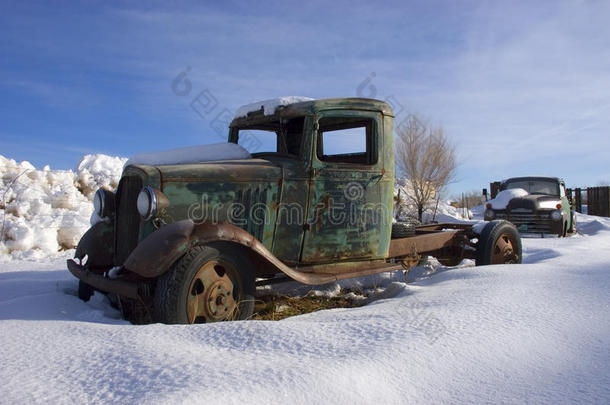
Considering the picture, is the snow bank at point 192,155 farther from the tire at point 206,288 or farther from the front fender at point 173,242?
the tire at point 206,288

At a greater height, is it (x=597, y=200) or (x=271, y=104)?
(x=271, y=104)

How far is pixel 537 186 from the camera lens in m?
10.9

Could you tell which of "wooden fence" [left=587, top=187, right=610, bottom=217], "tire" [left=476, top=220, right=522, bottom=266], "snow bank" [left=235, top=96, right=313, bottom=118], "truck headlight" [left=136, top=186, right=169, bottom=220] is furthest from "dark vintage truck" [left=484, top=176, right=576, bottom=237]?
"wooden fence" [left=587, top=187, right=610, bottom=217]

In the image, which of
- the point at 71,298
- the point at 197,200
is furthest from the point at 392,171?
the point at 71,298

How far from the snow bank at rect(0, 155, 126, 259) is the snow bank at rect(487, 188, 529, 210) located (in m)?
9.41

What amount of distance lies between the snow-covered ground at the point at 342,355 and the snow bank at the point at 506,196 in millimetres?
8331

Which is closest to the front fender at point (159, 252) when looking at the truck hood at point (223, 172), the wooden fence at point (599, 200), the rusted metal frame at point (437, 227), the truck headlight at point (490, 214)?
the truck hood at point (223, 172)

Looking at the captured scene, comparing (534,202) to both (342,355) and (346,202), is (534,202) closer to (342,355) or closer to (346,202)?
(346,202)

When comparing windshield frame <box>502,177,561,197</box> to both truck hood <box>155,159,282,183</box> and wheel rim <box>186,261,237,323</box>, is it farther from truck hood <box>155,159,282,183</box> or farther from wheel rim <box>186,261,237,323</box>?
wheel rim <box>186,261,237,323</box>

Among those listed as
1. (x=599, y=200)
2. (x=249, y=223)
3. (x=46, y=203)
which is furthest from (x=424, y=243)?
(x=599, y=200)

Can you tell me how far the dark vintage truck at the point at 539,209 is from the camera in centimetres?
1004

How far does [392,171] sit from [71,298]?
9.67 ft

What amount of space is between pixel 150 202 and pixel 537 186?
1056 cm

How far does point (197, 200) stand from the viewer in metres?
3.21
